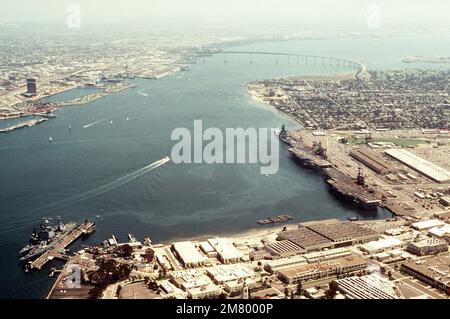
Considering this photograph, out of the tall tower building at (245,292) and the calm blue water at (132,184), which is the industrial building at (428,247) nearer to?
the calm blue water at (132,184)

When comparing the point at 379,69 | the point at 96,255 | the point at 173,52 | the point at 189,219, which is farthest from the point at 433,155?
the point at 173,52

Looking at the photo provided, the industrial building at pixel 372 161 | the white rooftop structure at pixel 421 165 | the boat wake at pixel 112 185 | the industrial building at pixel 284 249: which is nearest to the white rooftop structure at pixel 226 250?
the industrial building at pixel 284 249

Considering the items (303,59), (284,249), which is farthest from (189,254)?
(303,59)

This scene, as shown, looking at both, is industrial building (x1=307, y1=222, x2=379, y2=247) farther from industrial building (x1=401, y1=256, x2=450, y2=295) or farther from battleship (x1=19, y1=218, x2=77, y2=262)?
battleship (x1=19, y1=218, x2=77, y2=262)

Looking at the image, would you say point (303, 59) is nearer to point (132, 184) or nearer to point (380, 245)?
point (132, 184)
